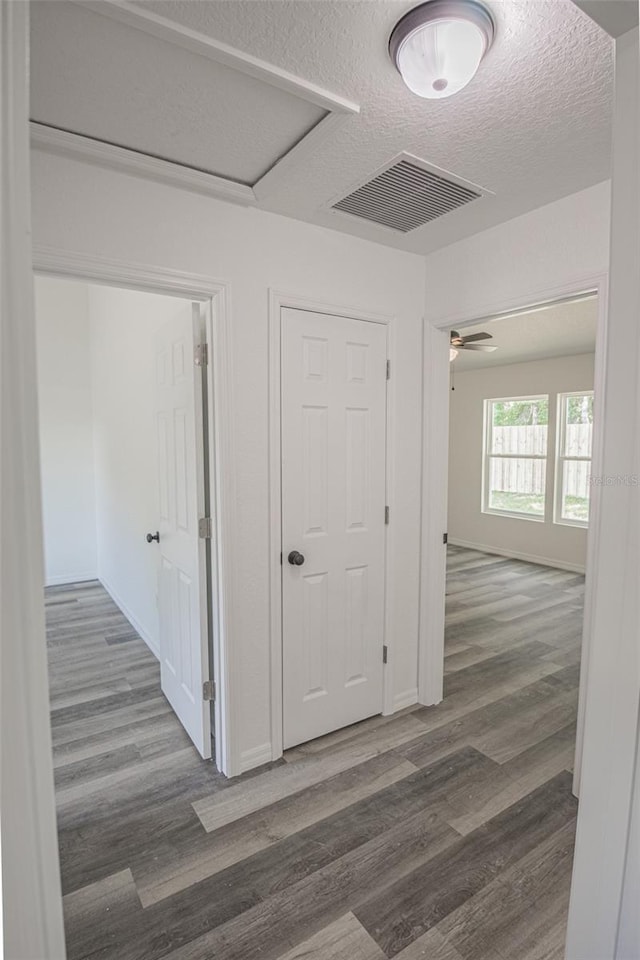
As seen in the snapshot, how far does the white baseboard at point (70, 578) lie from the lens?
5090 mm

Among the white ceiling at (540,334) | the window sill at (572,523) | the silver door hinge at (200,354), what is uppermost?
the white ceiling at (540,334)

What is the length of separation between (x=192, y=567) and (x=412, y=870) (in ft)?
4.86

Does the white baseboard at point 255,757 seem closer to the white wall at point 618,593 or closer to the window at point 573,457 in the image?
the white wall at point 618,593

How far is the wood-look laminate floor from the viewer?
146 centimetres

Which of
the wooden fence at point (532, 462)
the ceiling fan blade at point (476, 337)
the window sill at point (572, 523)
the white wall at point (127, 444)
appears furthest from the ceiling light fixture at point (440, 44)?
the window sill at point (572, 523)

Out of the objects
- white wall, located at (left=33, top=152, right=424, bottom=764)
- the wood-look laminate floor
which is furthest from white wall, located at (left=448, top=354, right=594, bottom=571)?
white wall, located at (left=33, top=152, right=424, bottom=764)

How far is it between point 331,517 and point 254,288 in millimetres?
1147

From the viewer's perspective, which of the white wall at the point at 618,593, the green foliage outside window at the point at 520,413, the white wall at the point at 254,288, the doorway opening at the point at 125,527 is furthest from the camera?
the green foliage outside window at the point at 520,413

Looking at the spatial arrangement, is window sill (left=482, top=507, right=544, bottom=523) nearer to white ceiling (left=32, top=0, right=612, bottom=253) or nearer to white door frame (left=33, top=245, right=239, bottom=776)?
white ceiling (left=32, top=0, right=612, bottom=253)

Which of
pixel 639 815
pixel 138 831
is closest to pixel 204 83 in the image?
pixel 639 815

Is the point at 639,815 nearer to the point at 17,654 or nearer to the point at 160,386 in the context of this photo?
the point at 17,654

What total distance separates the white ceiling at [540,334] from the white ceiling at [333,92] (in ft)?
5.82

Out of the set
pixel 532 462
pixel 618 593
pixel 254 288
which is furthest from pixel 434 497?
pixel 532 462

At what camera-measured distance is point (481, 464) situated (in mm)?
6824
